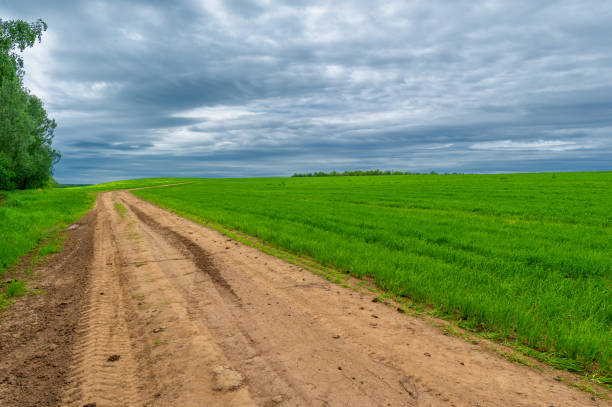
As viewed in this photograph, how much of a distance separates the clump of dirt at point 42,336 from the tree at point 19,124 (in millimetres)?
20053

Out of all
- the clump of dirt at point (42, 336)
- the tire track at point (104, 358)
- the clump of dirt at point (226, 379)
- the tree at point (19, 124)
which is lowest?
the clump of dirt at point (42, 336)

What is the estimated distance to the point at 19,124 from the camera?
40.3 meters

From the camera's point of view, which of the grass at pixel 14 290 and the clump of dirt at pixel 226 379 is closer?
the clump of dirt at pixel 226 379

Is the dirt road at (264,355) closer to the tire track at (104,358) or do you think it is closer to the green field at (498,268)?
the tire track at (104,358)

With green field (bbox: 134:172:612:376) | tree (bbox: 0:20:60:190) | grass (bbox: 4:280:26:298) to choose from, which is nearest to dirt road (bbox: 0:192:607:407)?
green field (bbox: 134:172:612:376)

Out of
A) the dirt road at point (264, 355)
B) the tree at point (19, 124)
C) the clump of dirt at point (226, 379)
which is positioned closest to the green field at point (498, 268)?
the dirt road at point (264, 355)

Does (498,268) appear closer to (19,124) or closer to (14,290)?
(14,290)

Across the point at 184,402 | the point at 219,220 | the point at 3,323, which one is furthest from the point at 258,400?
the point at 219,220

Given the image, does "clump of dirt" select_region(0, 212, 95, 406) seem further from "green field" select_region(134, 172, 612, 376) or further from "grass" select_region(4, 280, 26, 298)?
"green field" select_region(134, 172, 612, 376)

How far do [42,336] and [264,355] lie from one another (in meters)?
3.67

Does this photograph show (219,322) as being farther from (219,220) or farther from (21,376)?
(219,220)

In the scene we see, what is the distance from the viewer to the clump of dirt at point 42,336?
3566 millimetres

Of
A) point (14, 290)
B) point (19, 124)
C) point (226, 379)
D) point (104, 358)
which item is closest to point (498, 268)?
point (226, 379)

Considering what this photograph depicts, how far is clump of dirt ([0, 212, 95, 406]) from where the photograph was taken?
3566 millimetres
